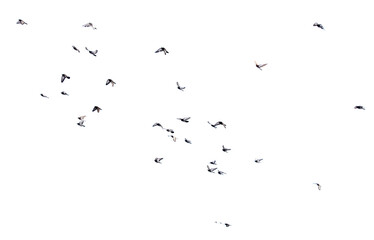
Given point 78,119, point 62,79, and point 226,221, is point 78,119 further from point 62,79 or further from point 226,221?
point 226,221

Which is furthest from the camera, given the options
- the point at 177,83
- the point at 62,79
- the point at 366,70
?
the point at 366,70

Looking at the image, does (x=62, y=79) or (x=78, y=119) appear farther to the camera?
(x=78, y=119)

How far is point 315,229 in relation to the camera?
1522 inches

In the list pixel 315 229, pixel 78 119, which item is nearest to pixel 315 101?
pixel 315 229

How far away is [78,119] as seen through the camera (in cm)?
3631

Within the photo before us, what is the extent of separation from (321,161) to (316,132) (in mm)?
2065

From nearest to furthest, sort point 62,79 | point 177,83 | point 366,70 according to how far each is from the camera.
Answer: point 62,79 < point 177,83 < point 366,70

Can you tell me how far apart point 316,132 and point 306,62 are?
4.90m

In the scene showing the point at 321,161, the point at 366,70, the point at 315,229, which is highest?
the point at 366,70

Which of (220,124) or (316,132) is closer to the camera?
(220,124)

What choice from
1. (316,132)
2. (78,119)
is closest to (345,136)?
(316,132)

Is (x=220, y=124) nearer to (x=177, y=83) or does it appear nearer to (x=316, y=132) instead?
(x=177, y=83)

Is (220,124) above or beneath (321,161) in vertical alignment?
above

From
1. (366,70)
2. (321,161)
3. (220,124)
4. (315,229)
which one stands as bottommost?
(315,229)
